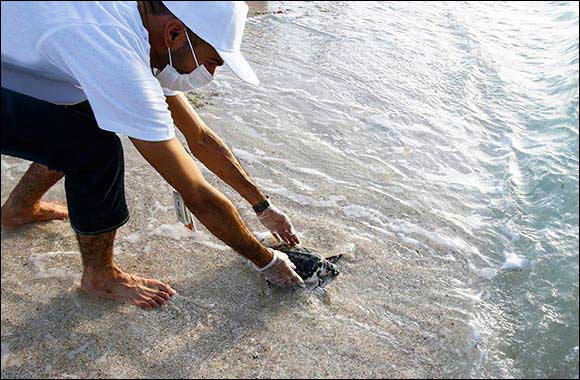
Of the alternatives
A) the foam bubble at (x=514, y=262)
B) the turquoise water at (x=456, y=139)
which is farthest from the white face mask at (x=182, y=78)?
the foam bubble at (x=514, y=262)

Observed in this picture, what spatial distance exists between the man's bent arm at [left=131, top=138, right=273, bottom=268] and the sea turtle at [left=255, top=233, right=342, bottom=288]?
0.94 ft

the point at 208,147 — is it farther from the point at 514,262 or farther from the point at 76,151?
the point at 514,262

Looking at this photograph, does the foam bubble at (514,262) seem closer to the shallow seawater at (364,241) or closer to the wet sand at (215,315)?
the shallow seawater at (364,241)

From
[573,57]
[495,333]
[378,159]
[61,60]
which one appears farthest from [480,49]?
[61,60]

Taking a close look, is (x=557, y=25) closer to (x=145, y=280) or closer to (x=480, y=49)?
(x=480, y=49)

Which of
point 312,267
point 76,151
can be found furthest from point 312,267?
point 76,151

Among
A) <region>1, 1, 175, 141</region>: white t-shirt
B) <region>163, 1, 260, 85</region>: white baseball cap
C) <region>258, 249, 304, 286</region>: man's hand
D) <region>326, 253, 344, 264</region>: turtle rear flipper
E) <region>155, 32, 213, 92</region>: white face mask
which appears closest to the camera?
<region>1, 1, 175, 141</region>: white t-shirt

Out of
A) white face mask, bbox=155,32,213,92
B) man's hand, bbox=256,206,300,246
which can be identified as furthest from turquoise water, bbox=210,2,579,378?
white face mask, bbox=155,32,213,92

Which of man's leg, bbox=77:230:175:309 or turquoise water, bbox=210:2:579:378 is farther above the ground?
turquoise water, bbox=210:2:579:378

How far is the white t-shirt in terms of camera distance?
59.4 inches

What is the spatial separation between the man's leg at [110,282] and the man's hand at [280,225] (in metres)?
0.60

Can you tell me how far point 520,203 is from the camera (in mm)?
3102

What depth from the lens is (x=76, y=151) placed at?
1.92 meters

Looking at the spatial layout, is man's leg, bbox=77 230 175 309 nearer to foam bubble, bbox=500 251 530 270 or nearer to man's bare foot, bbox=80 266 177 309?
man's bare foot, bbox=80 266 177 309
